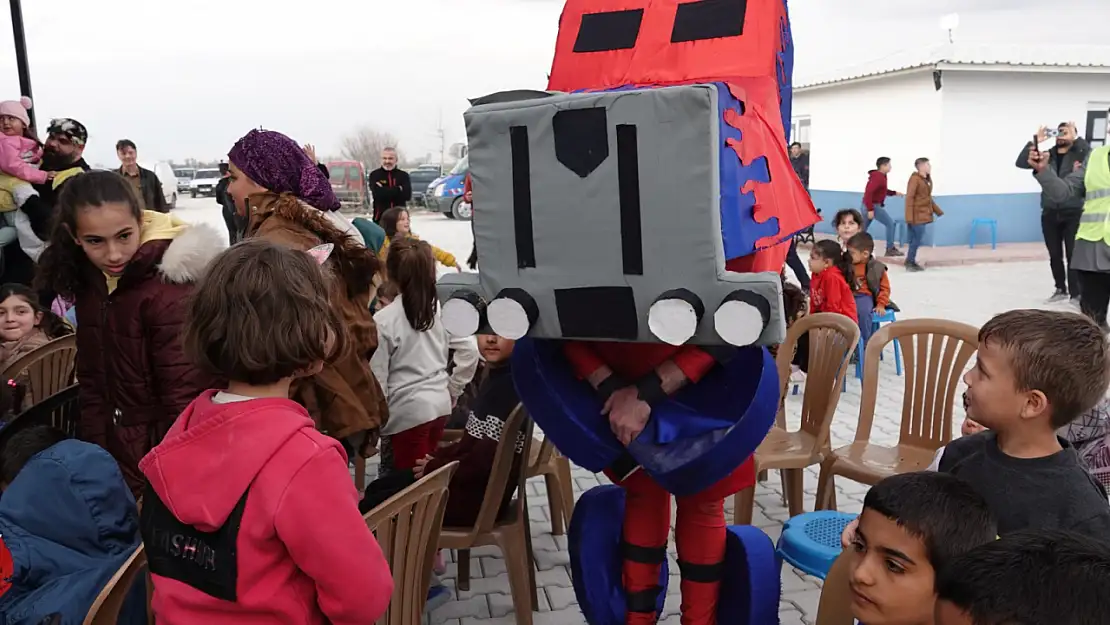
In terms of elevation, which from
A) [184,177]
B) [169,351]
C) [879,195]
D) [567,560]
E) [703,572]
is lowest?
[567,560]

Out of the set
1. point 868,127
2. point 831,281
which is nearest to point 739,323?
point 831,281

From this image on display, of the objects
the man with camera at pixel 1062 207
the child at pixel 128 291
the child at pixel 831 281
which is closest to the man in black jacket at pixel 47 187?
the child at pixel 128 291

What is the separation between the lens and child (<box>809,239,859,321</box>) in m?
4.74

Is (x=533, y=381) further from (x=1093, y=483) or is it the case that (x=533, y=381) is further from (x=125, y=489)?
Answer: (x=1093, y=483)

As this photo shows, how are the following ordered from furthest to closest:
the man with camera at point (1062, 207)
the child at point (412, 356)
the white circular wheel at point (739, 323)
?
1. the man with camera at point (1062, 207)
2. the child at point (412, 356)
3. the white circular wheel at point (739, 323)

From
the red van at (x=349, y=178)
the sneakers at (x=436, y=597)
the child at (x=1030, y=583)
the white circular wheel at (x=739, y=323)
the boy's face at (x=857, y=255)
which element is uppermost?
the red van at (x=349, y=178)

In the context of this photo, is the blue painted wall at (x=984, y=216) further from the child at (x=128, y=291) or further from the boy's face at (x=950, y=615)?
the boy's face at (x=950, y=615)

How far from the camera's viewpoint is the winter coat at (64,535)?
1747 millimetres

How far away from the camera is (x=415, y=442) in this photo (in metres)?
3.23

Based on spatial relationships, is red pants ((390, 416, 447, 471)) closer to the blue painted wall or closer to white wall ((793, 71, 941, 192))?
the blue painted wall

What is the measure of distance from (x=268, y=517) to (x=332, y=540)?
105mm

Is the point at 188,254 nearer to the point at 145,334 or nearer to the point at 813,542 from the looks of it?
the point at 145,334

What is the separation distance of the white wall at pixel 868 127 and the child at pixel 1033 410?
42.8ft

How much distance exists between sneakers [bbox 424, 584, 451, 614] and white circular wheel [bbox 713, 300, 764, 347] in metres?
1.67
